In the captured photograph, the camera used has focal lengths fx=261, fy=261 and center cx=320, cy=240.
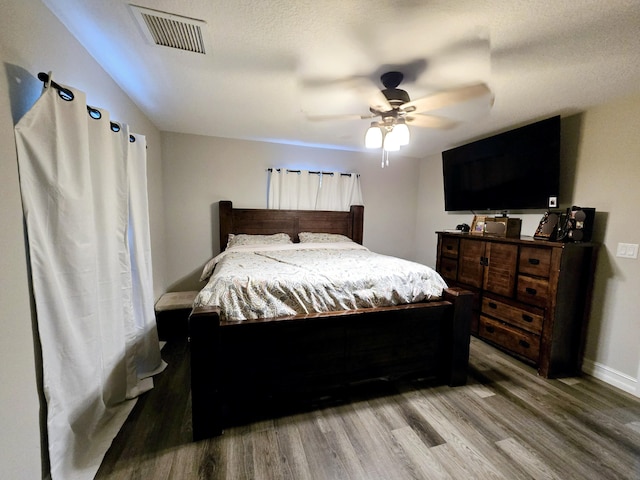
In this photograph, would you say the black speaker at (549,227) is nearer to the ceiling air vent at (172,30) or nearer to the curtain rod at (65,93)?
the ceiling air vent at (172,30)

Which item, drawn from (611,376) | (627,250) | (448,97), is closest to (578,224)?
(627,250)

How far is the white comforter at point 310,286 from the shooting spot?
5.47 feet

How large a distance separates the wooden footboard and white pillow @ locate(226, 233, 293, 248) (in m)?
1.78

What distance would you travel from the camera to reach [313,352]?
5.79ft

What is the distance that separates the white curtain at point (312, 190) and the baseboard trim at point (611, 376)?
3.03m

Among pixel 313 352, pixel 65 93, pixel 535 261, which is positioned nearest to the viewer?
pixel 65 93

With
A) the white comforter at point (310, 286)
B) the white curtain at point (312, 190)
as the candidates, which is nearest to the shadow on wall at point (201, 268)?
the white curtain at point (312, 190)

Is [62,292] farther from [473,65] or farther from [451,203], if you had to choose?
[451,203]

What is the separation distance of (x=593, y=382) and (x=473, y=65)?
2.71m

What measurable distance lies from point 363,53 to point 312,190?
7.61 ft

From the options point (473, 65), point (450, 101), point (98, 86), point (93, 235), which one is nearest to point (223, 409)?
point (93, 235)

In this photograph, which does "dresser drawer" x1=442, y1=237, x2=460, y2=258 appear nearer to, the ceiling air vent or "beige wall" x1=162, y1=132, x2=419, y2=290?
"beige wall" x1=162, y1=132, x2=419, y2=290

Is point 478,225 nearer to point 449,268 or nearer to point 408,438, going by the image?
point 449,268

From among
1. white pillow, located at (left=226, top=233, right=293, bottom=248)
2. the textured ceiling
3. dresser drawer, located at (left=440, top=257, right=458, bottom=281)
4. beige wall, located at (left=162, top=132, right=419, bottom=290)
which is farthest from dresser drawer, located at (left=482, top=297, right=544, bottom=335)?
beige wall, located at (left=162, top=132, right=419, bottom=290)
